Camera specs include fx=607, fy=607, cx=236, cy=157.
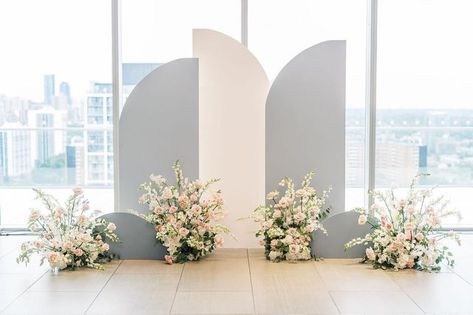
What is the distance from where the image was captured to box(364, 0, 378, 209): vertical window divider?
5.23 metres

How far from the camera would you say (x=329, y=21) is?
5.27 metres

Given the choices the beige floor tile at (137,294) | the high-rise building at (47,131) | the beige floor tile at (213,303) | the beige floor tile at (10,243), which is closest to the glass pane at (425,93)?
the beige floor tile at (213,303)

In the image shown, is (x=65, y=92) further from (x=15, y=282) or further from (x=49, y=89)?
(x=15, y=282)

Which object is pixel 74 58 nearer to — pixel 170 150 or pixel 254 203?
pixel 170 150

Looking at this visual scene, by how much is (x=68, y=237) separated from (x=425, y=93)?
10.9 ft

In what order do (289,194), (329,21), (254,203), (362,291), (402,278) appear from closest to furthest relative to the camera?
(362,291) < (402,278) < (289,194) < (254,203) < (329,21)

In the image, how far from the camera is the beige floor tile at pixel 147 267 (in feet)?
13.8

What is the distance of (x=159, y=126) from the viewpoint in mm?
4652

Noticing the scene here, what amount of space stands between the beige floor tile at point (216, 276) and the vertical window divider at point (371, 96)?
1492 millimetres

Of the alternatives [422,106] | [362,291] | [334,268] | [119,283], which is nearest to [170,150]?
[119,283]

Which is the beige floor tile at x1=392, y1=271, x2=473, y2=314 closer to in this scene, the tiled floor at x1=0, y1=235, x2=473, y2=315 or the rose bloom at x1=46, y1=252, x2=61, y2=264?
the tiled floor at x1=0, y1=235, x2=473, y2=315

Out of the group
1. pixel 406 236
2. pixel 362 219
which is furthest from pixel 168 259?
pixel 406 236

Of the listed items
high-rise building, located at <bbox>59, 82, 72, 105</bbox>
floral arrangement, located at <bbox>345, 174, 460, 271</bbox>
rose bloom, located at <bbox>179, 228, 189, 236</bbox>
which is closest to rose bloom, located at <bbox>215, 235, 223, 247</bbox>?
rose bloom, located at <bbox>179, 228, 189, 236</bbox>

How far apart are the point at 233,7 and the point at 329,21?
842mm
